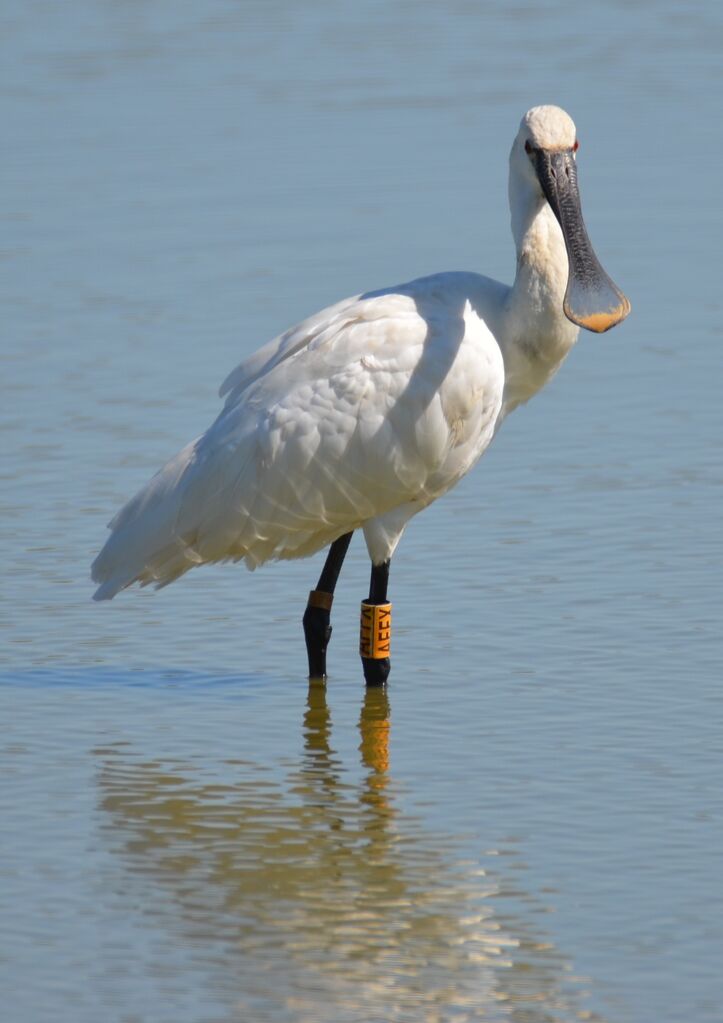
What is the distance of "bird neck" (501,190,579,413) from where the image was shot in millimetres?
10820

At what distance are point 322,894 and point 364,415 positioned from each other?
261cm

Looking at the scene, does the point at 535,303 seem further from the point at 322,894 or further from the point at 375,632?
→ the point at 322,894

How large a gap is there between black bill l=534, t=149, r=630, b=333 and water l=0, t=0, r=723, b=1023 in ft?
4.60

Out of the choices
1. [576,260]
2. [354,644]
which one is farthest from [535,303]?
[354,644]

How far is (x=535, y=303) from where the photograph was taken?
1081 cm

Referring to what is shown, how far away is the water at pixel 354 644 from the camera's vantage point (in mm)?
8000

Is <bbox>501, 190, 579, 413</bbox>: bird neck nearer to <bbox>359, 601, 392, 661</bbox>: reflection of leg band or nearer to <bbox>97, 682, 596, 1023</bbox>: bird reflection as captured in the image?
<bbox>359, 601, 392, 661</bbox>: reflection of leg band

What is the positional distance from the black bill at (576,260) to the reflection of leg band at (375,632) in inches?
58.0

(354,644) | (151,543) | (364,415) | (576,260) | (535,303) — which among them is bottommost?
(354,644)

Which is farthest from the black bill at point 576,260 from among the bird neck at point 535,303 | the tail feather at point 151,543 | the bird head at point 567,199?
the tail feather at point 151,543

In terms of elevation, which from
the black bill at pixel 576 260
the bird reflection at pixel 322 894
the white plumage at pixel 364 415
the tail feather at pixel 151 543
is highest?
the black bill at pixel 576 260

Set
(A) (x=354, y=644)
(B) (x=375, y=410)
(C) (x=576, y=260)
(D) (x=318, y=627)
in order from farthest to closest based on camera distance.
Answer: (A) (x=354, y=644) → (D) (x=318, y=627) → (C) (x=576, y=260) → (B) (x=375, y=410)

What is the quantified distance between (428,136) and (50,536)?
9.17 metres

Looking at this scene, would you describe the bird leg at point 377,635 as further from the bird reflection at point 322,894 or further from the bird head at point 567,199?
the bird head at point 567,199
